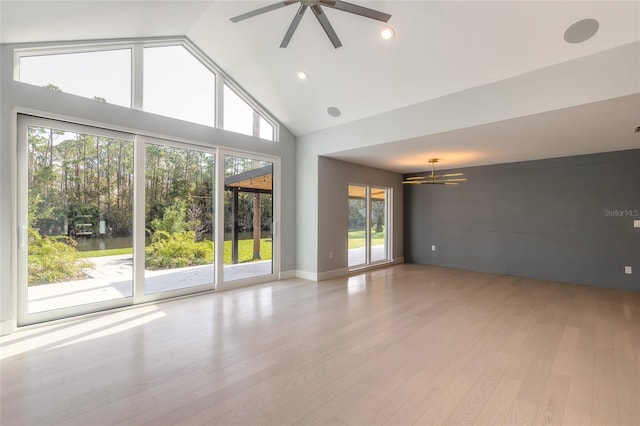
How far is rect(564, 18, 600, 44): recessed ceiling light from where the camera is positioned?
2.75m

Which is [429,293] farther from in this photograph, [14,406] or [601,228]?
[14,406]

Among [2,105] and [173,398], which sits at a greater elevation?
[2,105]

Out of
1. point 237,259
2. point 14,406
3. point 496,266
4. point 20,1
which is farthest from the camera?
point 496,266

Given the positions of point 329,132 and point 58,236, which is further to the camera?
point 329,132

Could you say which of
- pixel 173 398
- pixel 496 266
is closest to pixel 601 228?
pixel 496 266

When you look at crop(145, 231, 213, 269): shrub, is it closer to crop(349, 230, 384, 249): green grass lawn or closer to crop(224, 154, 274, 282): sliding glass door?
crop(224, 154, 274, 282): sliding glass door

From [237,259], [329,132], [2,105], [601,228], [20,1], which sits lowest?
[237,259]

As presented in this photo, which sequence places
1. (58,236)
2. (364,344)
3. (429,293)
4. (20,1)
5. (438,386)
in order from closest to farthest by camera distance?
(438,386) → (20,1) → (364,344) → (58,236) → (429,293)

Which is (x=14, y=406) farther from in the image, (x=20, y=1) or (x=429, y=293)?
(x=429, y=293)

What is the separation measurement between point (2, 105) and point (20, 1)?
1159 millimetres

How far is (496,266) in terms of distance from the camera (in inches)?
259

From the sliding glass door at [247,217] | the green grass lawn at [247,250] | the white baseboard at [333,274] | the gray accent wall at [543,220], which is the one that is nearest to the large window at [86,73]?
the sliding glass door at [247,217]

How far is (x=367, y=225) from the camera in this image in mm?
7141

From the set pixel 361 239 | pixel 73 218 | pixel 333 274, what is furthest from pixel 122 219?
pixel 361 239
